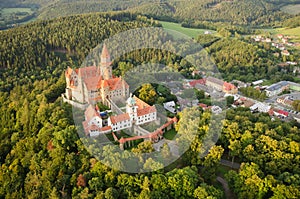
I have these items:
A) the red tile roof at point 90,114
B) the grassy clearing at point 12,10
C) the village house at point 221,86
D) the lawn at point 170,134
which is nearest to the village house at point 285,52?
the village house at point 221,86

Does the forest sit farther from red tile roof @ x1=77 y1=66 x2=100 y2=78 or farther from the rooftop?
the rooftop

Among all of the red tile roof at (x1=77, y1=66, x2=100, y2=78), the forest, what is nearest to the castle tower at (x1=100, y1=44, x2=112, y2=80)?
the red tile roof at (x1=77, y1=66, x2=100, y2=78)

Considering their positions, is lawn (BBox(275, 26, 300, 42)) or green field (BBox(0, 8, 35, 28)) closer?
lawn (BBox(275, 26, 300, 42))

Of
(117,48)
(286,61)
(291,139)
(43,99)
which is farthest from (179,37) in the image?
(291,139)

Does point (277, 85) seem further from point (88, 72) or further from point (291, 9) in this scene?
point (291, 9)

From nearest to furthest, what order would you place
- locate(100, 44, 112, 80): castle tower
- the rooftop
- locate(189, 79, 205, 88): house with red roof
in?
1. locate(100, 44, 112, 80): castle tower
2. the rooftop
3. locate(189, 79, 205, 88): house with red roof

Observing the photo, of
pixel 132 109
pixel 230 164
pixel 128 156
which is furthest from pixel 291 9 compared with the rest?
pixel 128 156
